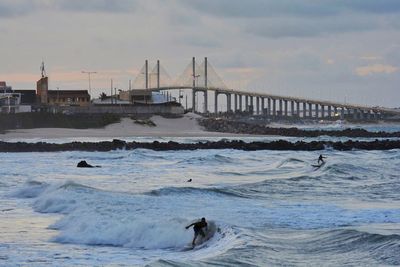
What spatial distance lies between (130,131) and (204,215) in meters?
57.2

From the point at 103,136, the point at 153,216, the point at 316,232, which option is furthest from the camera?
the point at 103,136

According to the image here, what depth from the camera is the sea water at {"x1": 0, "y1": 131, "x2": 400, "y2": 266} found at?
12.4 meters

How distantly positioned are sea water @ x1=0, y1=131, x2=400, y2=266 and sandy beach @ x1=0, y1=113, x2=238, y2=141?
105ft

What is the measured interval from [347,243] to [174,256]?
2.70 metres

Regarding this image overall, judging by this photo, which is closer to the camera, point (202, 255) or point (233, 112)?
point (202, 255)

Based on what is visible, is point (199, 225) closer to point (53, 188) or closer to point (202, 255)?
point (202, 255)

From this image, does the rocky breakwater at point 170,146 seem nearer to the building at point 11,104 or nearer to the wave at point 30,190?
the wave at point 30,190

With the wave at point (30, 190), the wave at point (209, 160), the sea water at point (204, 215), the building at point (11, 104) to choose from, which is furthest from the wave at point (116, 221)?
the building at point (11, 104)

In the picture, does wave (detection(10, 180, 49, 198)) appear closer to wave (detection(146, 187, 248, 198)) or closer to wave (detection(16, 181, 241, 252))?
wave (detection(16, 181, 241, 252))

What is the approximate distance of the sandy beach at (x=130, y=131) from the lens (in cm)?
6569

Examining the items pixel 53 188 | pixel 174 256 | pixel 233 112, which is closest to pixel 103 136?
pixel 53 188

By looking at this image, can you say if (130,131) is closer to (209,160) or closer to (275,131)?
(275,131)

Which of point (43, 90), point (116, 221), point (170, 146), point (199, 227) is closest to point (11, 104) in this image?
point (43, 90)

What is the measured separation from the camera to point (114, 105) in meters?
93.8
